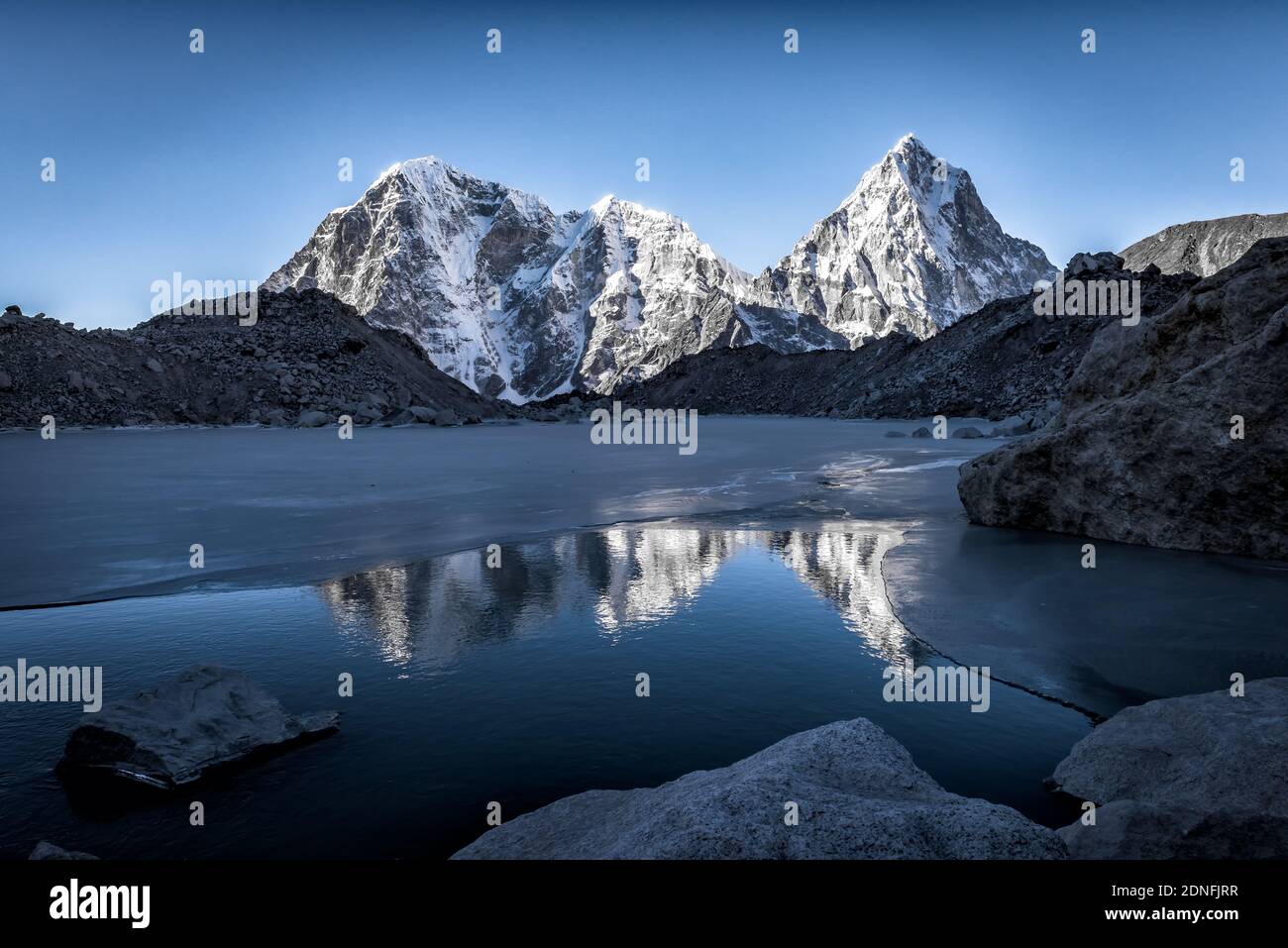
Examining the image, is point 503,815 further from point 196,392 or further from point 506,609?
point 196,392

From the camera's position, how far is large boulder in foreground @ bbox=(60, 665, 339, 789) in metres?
3.76

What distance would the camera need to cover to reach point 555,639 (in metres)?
5.92

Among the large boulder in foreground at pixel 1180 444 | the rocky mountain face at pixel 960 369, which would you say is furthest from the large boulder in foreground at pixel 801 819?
the rocky mountain face at pixel 960 369

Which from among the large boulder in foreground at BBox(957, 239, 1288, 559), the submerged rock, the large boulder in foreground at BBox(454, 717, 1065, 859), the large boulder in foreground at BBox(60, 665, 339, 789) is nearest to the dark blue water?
the large boulder in foreground at BBox(60, 665, 339, 789)

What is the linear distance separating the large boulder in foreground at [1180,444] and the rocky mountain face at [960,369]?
25530 millimetres

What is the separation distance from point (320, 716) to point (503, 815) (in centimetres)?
156

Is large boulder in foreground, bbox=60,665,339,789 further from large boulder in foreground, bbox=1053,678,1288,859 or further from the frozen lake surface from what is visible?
large boulder in foreground, bbox=1053,678,1288,859

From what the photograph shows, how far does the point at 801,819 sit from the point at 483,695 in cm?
284

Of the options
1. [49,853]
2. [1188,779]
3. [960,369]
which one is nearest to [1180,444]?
[1188,779]

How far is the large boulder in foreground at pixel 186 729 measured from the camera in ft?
12.3

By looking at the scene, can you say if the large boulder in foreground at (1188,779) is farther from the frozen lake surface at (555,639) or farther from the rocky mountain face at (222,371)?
the rocky mountain face at (222,371)

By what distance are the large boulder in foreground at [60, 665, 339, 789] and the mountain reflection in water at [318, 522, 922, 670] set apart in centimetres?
116
